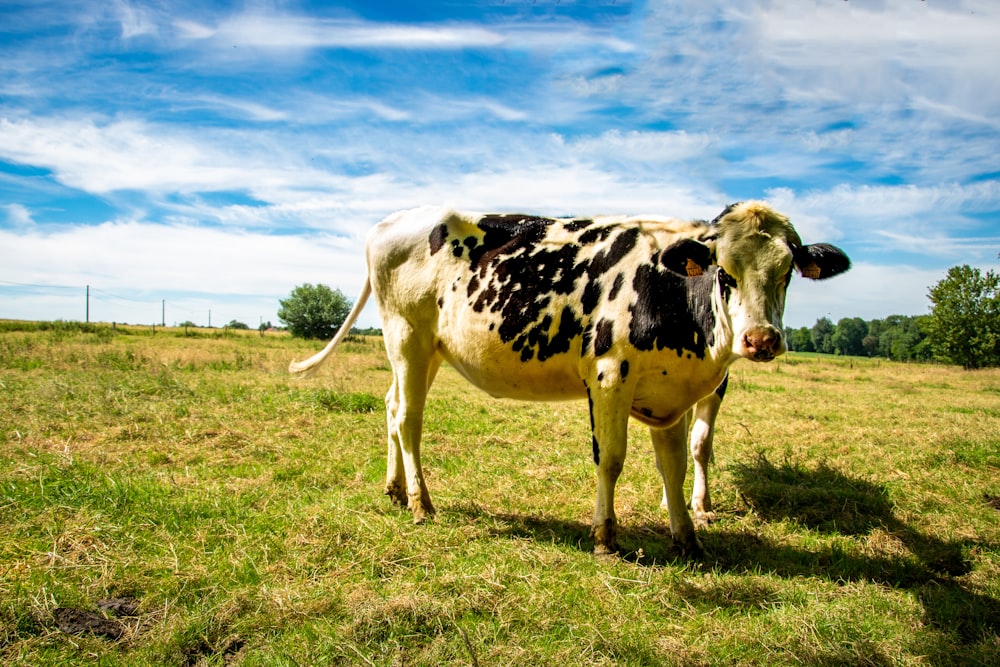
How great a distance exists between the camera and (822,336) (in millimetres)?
103125

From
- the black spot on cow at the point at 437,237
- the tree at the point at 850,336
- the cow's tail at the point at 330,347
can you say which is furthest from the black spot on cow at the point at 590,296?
the tree at the point at 850,336

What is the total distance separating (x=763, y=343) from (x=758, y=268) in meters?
0.53

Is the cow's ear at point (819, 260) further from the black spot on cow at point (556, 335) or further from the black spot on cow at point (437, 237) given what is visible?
the black spot on cow at point (437, 237)

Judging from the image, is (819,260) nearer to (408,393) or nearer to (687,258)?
(687,258)

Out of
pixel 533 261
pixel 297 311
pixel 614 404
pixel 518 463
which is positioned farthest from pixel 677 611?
pixel 297 311

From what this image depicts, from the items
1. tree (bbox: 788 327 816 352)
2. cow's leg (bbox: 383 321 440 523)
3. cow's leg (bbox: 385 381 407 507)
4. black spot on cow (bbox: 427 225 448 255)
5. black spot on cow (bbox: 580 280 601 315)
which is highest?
tree (bbox: 788 327 816 352)

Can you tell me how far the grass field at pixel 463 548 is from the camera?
3.13m

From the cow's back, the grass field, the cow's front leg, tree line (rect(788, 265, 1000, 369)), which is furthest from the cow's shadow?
tree line (rect(788, 265, 1000, 369))

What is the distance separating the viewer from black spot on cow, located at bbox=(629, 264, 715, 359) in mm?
4277

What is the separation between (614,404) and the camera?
4348mm

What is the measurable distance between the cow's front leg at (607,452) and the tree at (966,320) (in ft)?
161

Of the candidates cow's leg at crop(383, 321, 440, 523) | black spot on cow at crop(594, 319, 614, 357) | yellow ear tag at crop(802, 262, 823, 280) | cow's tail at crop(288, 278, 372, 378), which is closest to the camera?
yellow ear tag at crop(802, 262, 823, 280)

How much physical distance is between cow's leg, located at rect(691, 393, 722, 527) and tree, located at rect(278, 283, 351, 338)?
132ft

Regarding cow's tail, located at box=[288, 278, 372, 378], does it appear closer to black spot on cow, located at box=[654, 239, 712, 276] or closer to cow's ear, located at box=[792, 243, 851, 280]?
black spot on cow, located at box=[654, 239, 712, 276]
